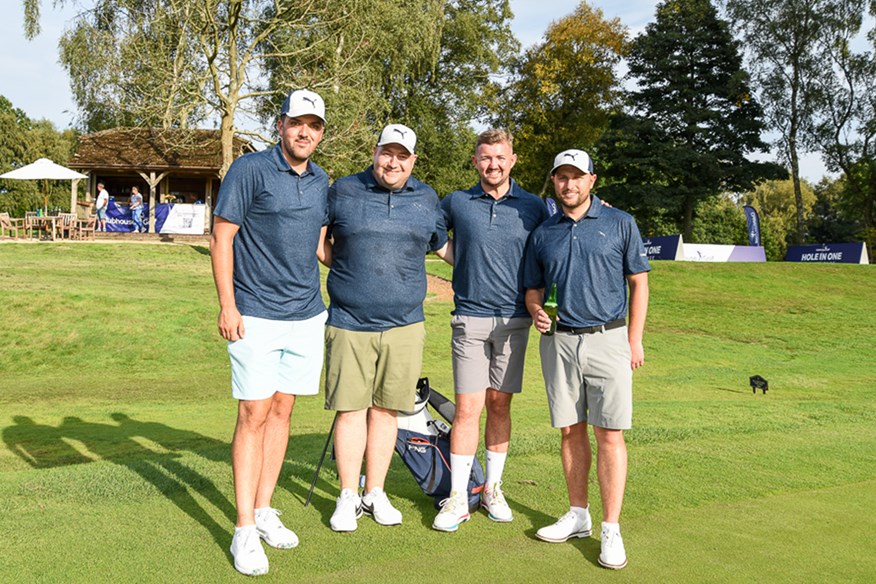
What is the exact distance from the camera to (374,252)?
14.6ft

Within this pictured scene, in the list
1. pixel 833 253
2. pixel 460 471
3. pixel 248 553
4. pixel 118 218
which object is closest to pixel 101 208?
Result: pixel 118 218

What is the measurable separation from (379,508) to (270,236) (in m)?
1.68

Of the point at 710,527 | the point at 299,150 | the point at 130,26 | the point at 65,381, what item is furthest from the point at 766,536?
the point at 130,26

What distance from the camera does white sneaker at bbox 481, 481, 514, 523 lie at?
4.45 meters

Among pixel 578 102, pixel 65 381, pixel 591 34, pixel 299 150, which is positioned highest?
pixel 591 34

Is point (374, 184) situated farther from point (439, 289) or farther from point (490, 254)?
point (439, 289)

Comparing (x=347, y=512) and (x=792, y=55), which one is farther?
(x=792, y=55)

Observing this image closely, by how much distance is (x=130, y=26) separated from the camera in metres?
25.4

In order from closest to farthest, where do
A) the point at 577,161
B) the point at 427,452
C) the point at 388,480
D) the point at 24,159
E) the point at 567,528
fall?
1. the point at 567,528
2. the point at 577,161
3. the point at 427,452
4. the point at 388,480
5. the point at 24,159

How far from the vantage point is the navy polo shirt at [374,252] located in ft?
14.6

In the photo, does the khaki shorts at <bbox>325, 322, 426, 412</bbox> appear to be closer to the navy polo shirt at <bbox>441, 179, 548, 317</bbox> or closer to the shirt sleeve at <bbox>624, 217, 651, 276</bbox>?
the navy polo shirt at <bbox>441, 179, 548, 317</bbox>

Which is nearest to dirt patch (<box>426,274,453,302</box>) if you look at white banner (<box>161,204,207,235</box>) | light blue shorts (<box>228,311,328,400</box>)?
white banner (<box>161,204,207,235</box>)

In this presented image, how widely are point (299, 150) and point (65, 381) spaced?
9362mm

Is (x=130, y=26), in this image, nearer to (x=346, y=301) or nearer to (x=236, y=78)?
(x=236, y=78)
